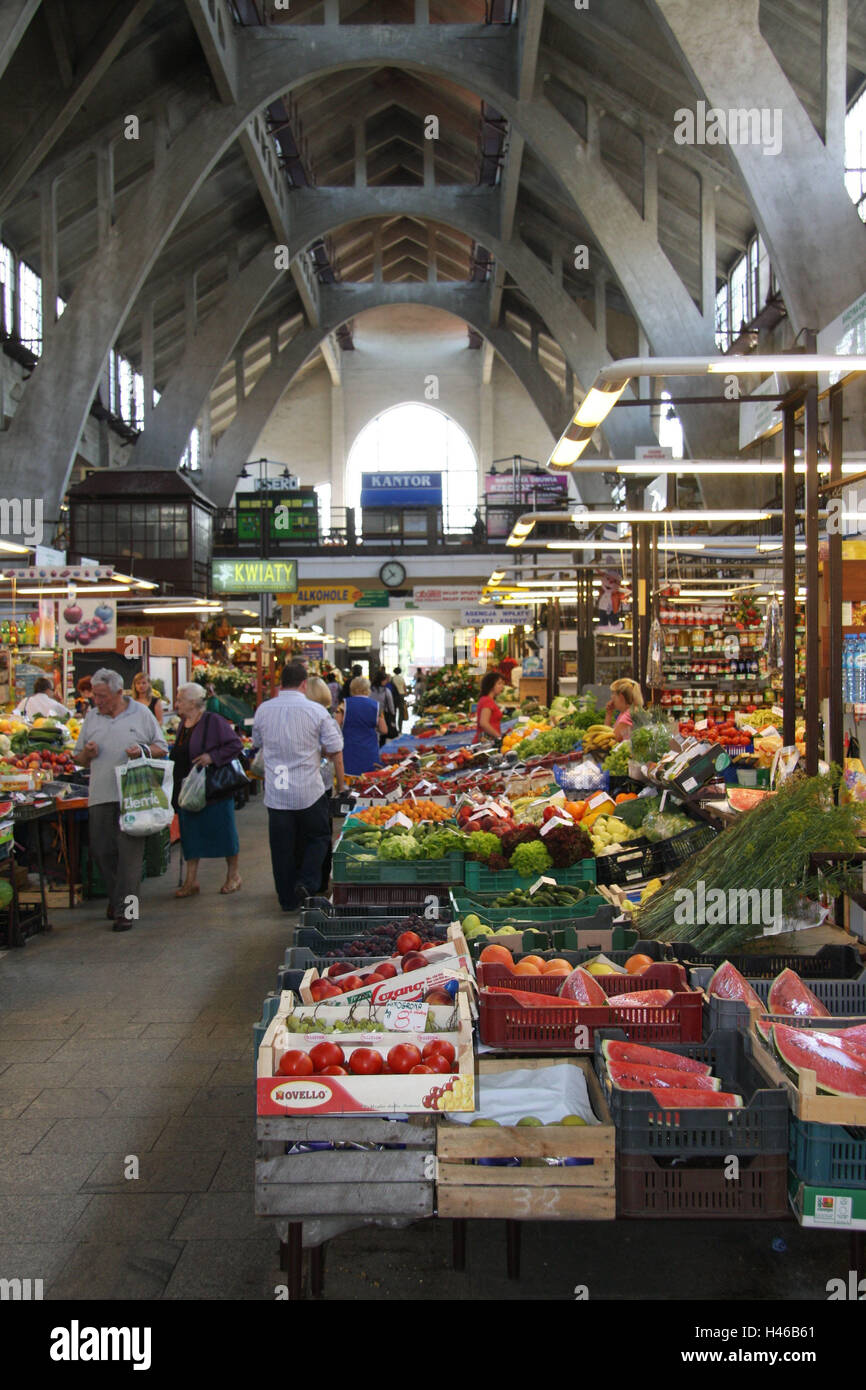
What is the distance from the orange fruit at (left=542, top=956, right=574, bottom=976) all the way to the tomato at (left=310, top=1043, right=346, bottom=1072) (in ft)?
3.05

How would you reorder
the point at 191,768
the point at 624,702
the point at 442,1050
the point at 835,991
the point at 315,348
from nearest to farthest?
1. the point at 442,1050
2. the point at 835,991
3. the point at 191,768
4. the point at 624,702
5. the point at 315,348

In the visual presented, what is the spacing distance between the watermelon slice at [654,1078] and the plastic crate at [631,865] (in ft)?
6.88

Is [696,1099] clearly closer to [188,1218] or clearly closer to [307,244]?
[188,1218]

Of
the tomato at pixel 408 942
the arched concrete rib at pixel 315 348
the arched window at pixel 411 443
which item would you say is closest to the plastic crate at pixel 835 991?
the tomato at pixel 408 942

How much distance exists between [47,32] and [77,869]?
39.3 feet

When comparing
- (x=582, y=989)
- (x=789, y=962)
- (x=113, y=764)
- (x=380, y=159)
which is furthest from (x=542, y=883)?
(x=380, y=159)

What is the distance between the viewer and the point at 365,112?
78.6 feet

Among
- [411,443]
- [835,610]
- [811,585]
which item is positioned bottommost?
[835,610]

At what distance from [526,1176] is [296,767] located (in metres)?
4.20

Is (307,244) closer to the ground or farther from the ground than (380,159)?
closer to the ground

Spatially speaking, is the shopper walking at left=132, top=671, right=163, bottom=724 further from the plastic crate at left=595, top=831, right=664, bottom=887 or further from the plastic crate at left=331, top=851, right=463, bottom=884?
the plastic crate at left=595, top=831, right=664, bottom=887

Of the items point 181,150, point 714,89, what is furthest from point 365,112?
point 714,89

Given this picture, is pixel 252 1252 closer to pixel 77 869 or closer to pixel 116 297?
pixel 77 869

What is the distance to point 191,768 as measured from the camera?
24.3 feet
